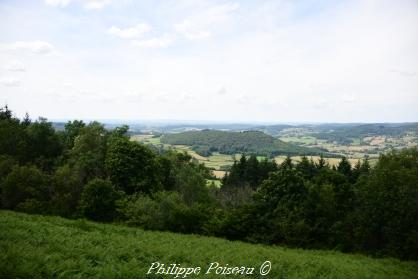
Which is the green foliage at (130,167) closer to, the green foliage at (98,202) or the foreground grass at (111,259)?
the green foliage at (98,202)

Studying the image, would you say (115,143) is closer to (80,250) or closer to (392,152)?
(80,250)

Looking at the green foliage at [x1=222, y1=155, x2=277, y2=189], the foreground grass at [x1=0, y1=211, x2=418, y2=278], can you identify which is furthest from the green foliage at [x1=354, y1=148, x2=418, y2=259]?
the green foliage at [x1=222, y1=155, x2=277, y2=189]

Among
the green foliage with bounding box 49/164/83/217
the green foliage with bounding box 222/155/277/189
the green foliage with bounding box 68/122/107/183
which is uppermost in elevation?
the green foliage with bounding box 68/122/107/183

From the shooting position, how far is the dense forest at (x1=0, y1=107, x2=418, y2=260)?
103 ft

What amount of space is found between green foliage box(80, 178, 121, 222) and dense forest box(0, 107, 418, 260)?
97mm

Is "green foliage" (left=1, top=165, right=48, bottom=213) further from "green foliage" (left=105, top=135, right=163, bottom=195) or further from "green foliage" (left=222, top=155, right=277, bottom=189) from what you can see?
"green foliage" (left=222, top=155, right=277, bottom=189)

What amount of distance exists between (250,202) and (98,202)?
15.5 meters

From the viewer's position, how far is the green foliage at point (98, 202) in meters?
35.3

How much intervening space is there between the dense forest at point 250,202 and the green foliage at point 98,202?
97mm

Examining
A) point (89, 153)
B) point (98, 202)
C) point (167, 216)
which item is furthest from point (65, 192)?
point (167, 216)

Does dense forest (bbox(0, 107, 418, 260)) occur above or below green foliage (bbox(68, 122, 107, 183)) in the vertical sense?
below

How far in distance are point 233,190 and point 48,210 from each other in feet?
104

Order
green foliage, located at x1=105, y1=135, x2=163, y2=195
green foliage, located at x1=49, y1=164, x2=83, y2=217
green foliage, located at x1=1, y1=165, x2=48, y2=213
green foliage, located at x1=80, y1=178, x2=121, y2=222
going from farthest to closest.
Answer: green foliage, located at x1=105, y1=135, x2=163, y2=195, green foliage, located at x1=49, y1=164, x2=83, y2=217, green foliage, located at x1=80, y1=178, x2=121, y2=222, green foliage, located at x1=1, y1=165, x2=48, y2=213

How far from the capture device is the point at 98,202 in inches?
1399
